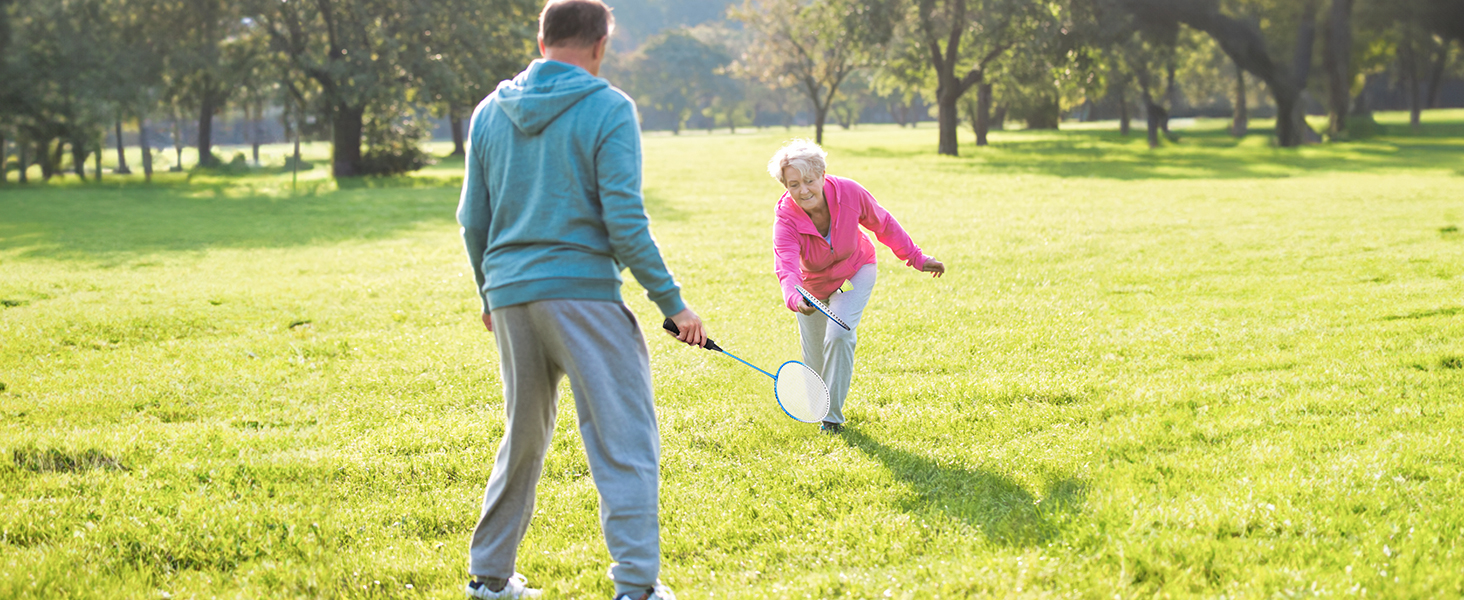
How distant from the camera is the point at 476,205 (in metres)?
3.40

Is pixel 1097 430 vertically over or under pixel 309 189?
under

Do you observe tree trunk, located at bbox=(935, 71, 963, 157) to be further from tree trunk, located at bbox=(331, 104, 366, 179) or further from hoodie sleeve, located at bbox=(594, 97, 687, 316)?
hoodie sleeve, located at bbox=(594, 97, 687, 316)

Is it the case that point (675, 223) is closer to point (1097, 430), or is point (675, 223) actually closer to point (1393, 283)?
point (1393, 283)

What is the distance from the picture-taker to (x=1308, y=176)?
26.1 meters

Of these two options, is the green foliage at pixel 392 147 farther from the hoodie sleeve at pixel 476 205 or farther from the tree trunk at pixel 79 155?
the hoodie sleeve at pixel 476 205

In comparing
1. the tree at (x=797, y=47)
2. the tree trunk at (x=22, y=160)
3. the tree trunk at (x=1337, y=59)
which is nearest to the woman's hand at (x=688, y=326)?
the tree trunk at (x=22, y=160)

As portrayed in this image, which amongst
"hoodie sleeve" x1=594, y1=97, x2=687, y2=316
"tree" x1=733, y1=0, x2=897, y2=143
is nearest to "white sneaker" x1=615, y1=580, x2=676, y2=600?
"hoodie sleeve" x1=594, y1=97, x2=687, y2=316

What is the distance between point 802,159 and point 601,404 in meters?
2.30

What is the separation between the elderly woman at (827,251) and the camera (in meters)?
5.24

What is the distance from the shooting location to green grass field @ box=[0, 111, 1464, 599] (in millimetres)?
4027

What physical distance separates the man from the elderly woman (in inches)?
79.0

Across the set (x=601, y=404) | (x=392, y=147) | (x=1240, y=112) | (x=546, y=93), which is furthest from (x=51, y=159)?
(x=1240, y=112)

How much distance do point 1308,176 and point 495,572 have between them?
92.0 ft

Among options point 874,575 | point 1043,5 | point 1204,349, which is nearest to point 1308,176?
point 1043,5
